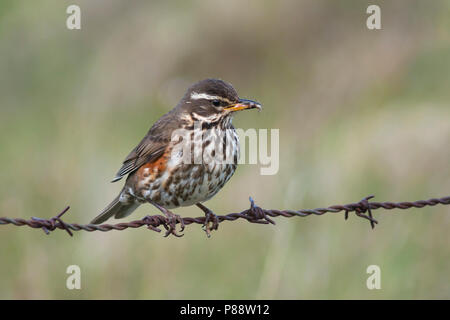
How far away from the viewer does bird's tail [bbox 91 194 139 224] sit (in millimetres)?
7293

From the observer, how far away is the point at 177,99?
8.21m

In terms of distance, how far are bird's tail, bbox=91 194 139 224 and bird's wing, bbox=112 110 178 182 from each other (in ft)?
1.09

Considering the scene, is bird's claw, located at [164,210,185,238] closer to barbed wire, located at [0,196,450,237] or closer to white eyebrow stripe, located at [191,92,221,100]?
barbed wire, located at [0,196,450,237]

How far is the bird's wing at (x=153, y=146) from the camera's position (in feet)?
22.1

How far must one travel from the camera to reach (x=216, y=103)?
22.4 feet

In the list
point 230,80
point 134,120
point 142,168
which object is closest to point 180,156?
point 142,168

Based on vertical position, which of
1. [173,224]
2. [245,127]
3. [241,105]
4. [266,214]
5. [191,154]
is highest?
[241,105]

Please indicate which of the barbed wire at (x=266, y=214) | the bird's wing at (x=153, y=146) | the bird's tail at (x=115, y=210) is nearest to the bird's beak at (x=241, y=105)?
the bird's wing at (x=153, y=146)

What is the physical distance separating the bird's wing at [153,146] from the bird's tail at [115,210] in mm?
332

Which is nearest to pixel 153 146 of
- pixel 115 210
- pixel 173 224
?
pixel 173 224

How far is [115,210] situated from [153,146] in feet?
3.20

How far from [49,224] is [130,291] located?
231 cm

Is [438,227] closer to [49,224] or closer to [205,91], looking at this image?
[205,91]

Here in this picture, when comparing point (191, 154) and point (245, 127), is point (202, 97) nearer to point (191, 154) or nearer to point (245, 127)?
point (191, 154)
